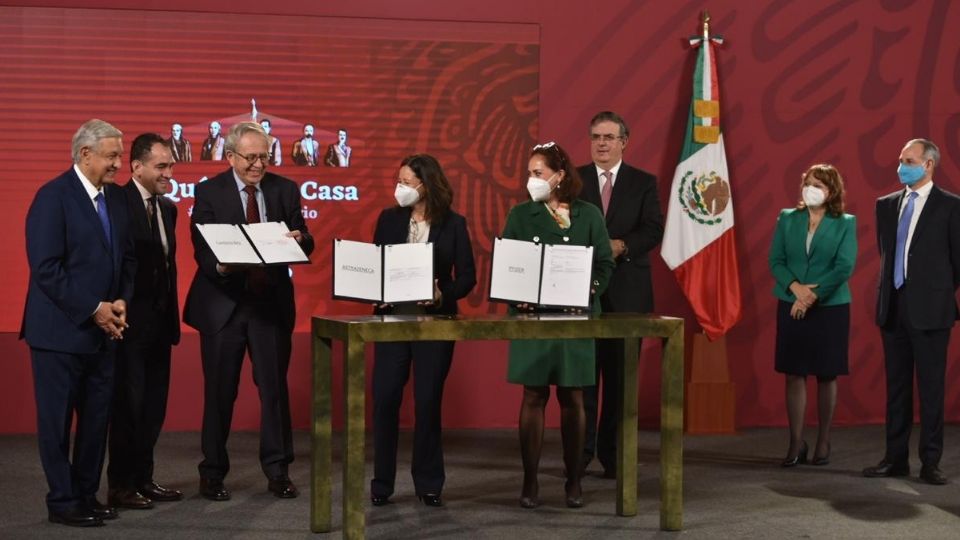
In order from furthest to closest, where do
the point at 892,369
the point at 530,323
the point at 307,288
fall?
the point at 307,288 < the point at 892,369 < the point at 530,323

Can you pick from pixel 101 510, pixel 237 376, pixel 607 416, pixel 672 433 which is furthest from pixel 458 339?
pixel 607 416

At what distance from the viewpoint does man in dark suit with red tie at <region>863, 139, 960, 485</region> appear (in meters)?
5.94

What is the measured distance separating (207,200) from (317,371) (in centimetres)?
111

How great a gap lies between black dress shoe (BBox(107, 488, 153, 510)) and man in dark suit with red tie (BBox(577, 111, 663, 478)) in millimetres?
2054

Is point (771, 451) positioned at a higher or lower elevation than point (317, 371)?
lower

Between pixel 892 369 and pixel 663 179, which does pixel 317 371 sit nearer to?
pixel 892 369

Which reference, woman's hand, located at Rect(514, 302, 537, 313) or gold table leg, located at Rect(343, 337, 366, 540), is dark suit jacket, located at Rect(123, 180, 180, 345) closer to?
gold table leg, located at Rect(343, 337, 366, 540)

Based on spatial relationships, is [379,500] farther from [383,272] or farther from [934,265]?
[934,265]

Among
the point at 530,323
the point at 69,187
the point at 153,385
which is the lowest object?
the point at 153,385

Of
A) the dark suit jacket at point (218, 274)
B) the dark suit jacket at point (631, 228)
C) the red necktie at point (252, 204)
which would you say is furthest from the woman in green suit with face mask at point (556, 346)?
the red necktie at point (252, 204)

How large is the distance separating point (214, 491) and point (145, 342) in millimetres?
715

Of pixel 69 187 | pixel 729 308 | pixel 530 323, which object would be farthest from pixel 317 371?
pixel 729 308

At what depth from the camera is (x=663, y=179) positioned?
7742 mm

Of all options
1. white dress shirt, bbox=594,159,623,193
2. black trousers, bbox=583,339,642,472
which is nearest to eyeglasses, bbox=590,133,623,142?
white dress shirt, bbox=594,159,623,193
